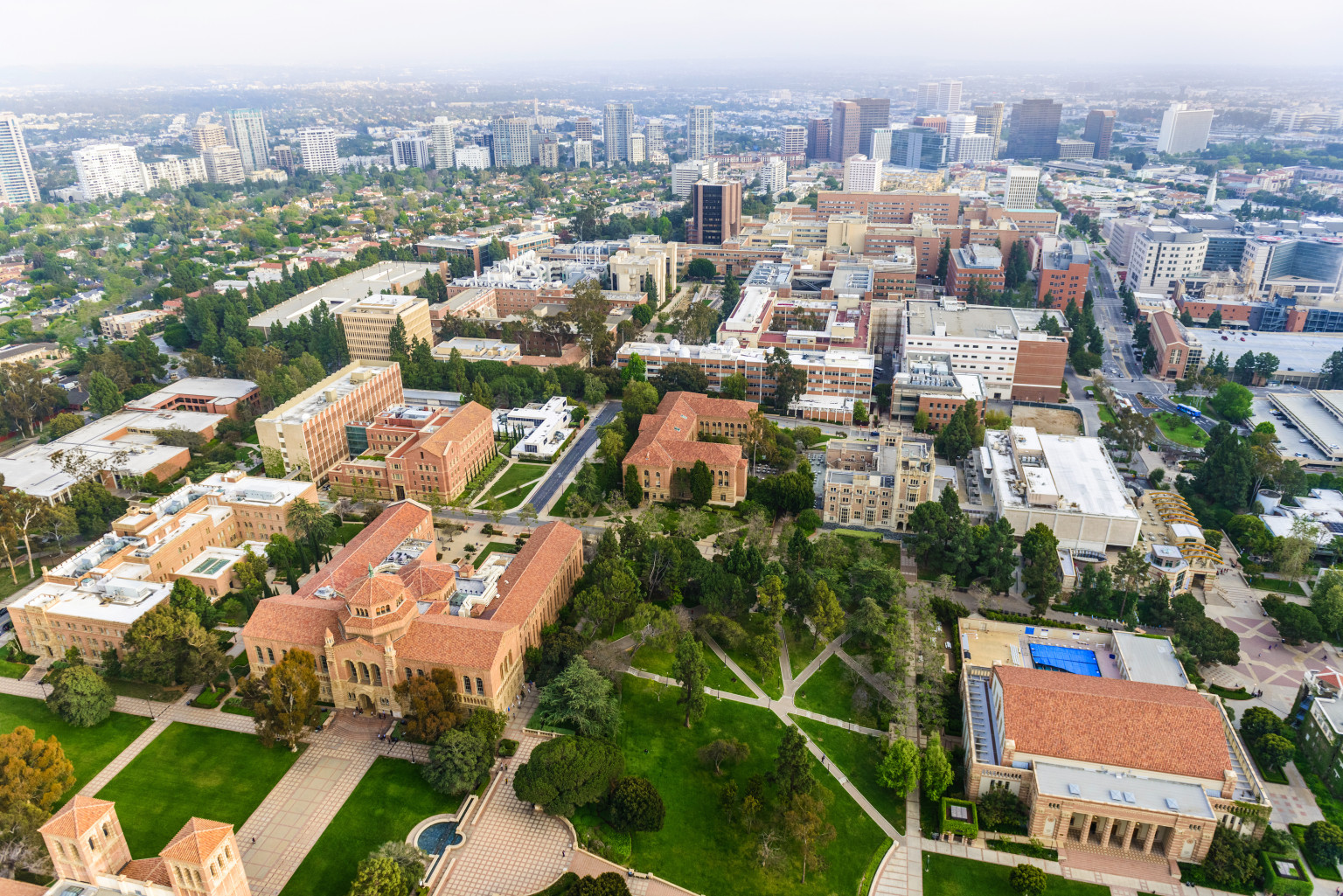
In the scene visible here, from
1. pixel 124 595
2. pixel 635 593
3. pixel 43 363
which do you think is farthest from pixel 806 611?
pixel 43 363

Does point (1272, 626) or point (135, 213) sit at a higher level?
→ point (135, 213)

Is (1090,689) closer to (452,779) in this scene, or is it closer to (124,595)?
(452,779)

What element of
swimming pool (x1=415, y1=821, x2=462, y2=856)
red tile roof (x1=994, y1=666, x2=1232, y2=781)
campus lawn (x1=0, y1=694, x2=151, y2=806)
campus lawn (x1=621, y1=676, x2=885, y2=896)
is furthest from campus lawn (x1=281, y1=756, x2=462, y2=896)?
red tile roof (x1=994, y1=666, x2=1232, y2=781)

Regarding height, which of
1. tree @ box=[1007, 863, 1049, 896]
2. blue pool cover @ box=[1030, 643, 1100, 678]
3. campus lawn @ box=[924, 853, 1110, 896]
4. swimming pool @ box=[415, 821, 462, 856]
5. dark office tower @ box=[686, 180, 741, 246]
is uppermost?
dark office tower @ box=[686, 180, 741, 246]

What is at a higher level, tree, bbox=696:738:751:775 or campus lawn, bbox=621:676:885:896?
tree, bbox=696:738:751:775

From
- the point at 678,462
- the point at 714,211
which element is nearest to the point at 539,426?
the point at 678,462

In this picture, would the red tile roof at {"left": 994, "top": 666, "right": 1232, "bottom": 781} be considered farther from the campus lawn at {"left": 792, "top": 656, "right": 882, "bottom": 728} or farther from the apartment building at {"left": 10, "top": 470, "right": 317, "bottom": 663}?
the apartment building at {"left": 10, "top": 470, "right": 317, "bottom": 663}

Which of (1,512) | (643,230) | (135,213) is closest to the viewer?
(1,512)
